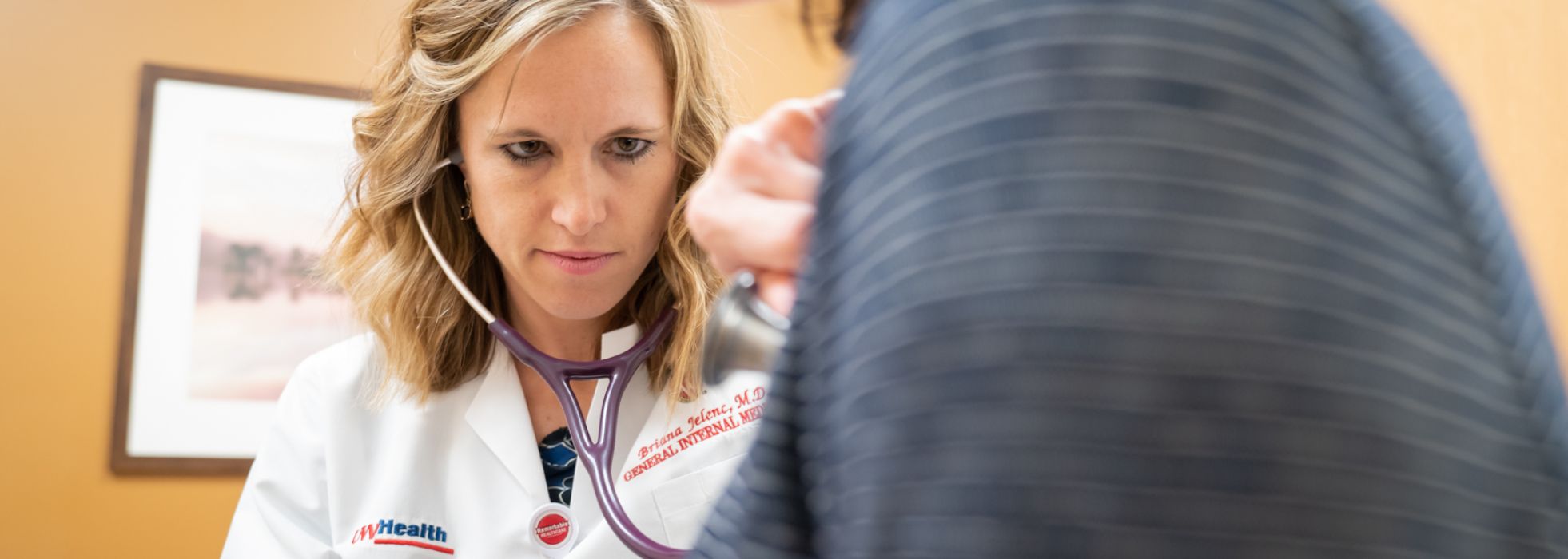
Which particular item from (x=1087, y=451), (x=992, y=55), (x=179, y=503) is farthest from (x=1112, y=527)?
(x=179, y=503)

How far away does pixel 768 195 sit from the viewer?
1.77 feet

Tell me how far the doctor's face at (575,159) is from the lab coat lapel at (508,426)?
0.41 feet

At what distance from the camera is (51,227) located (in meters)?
2.24

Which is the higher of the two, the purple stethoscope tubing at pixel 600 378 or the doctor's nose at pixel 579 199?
the doctor's nose at pixel 579 199

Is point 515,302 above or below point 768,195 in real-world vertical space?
above

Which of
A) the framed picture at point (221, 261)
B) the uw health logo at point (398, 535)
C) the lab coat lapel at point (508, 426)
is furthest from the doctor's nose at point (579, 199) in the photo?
the framed picture at point (221, 261)

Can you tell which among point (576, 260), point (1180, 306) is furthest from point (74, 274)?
point (1180, 306)

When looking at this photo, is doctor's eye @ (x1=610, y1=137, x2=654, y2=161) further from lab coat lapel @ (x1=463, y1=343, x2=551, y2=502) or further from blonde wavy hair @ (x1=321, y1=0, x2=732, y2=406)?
lab coat lapel @ (x1=463, y1=343, x2=551, y2=502)

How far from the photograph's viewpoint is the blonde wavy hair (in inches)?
53.6

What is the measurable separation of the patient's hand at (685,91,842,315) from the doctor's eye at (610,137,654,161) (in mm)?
829

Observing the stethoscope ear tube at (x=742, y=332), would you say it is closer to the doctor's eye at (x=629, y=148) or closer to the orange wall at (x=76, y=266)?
the doctor's eye at (x=629, y=148)

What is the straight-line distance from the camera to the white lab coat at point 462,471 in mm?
1353

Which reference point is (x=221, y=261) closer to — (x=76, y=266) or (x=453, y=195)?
(x=76, y=266)

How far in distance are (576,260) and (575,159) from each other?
121 millimetres
